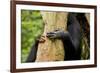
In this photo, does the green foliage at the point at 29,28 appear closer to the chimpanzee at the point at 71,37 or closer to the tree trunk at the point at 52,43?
the tree trunk at the point at 52,43

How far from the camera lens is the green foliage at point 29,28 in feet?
6.35

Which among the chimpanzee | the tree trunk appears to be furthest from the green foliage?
the chimpanzee

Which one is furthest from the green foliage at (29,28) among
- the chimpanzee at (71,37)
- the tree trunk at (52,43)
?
the chimpanzee at (71,37)

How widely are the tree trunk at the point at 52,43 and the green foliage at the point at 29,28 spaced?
60 millimetres

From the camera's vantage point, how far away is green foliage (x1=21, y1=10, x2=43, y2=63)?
6.35ft

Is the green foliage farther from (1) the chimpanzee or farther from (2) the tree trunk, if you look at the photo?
(1) the chimpanzee

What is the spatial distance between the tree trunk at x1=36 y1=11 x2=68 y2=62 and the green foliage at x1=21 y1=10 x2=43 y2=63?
60mm

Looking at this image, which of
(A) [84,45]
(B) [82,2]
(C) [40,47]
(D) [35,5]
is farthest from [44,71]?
(B) [82,2]

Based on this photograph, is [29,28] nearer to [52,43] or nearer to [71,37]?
[52,43]

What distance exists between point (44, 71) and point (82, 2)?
2.63 feet

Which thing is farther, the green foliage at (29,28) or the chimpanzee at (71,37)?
the chimpanzee at (71,37)

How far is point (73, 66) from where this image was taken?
2.11 metres

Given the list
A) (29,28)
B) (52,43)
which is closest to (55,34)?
(52,43)

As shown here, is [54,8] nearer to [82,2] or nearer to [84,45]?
[82,2]
